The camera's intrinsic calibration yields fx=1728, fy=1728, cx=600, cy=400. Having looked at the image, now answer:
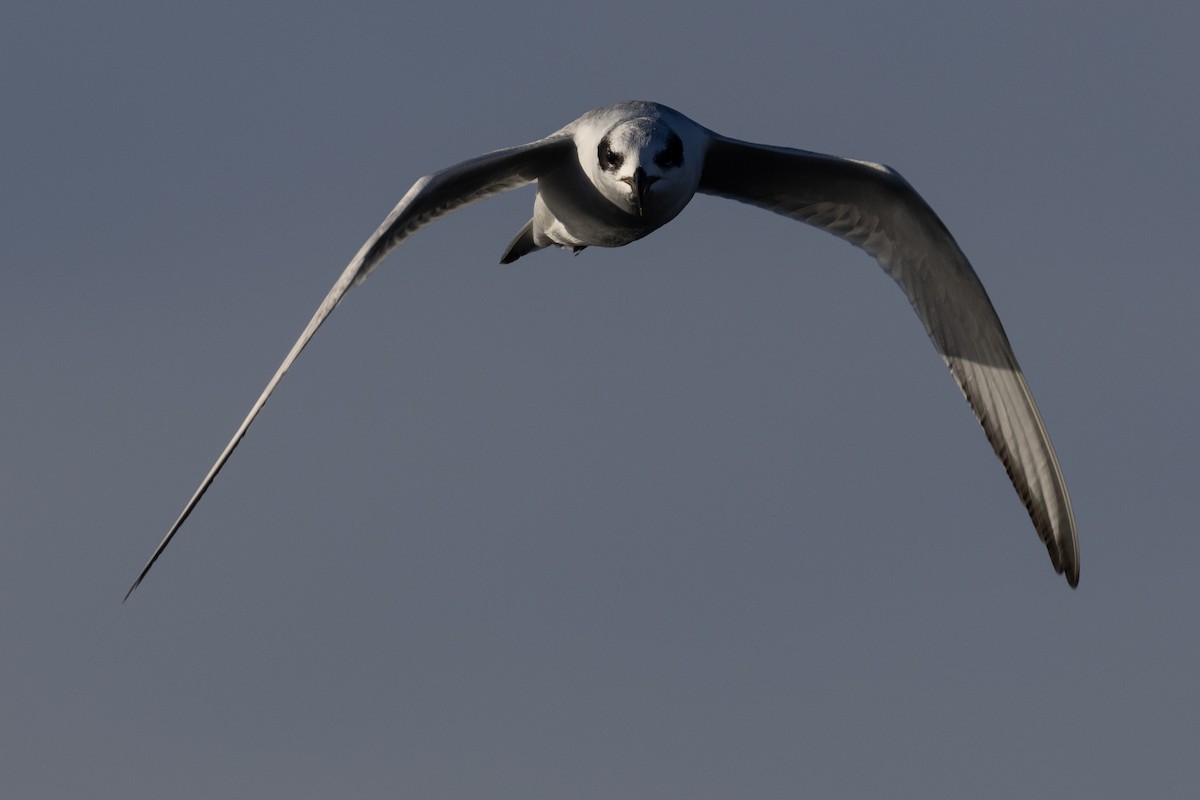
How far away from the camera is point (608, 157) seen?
48.9ft

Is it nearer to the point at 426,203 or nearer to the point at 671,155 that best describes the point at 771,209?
the point at 671,155

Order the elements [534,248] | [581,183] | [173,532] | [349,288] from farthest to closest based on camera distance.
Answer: [534,248] → [581,183] → [349,288] → [173,532]

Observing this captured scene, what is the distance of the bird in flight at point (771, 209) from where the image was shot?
1493 cm

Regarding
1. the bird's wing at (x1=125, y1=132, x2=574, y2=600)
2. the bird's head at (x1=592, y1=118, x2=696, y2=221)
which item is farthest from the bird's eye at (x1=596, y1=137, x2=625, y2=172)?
the bird's wing at (x1=125, y1=132, x2=574, y2=600)

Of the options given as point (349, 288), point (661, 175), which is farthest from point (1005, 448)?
point (349, 288)

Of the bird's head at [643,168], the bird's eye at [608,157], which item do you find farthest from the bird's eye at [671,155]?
the bird's eye at [608,157]

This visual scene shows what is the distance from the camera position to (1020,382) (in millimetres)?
17375

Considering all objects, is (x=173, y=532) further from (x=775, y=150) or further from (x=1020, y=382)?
(x=1020, y=382)

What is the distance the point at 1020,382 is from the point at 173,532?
861cm

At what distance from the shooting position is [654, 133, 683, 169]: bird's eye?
14.8 metres

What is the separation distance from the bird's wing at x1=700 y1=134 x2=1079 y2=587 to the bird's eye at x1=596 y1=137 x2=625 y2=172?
2199 millimetres

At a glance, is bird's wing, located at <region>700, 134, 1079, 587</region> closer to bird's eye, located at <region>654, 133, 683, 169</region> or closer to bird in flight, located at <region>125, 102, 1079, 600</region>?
bird in flight, located at <region>125, 102, 1079, 600</region>

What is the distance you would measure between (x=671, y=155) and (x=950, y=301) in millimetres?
4070

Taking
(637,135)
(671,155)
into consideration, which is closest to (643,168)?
(637,135)
